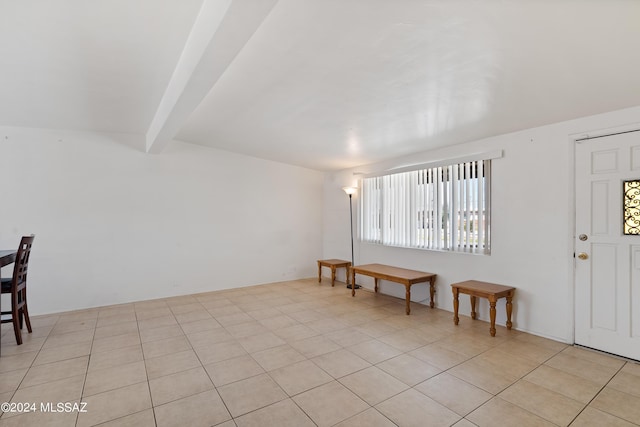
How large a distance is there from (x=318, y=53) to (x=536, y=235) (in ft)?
10.0

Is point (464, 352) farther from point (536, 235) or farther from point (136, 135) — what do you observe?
point (136, 135)

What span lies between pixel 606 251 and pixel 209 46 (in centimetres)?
388

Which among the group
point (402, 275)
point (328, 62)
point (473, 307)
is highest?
point (328, 62)

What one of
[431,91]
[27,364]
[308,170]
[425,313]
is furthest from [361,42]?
[308,170]

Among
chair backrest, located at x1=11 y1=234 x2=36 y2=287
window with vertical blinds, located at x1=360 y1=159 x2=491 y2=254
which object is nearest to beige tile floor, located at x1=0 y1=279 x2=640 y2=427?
chair backrest, located at x1=11 y1=234 x2=36 y2=287

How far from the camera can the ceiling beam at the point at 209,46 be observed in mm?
1552

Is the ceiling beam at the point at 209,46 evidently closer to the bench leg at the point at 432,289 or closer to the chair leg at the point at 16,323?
the chair leg at the point at 16,323

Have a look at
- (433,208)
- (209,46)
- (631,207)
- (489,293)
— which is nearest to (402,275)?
(433,208)

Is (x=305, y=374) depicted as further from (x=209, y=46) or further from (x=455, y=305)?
(x=209, y=46)

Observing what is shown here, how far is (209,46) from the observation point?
6.11ft

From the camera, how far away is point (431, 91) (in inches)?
107

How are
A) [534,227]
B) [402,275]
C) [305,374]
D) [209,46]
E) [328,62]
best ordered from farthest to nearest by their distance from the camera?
1. [402,275]
2. [534,227]
3. [305,374]
4. [328,62]
5. [209,46]

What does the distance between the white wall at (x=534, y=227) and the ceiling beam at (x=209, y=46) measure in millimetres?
3270

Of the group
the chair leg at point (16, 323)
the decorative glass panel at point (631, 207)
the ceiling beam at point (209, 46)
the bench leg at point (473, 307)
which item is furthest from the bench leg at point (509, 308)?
the chair leg at point (16, 323)
